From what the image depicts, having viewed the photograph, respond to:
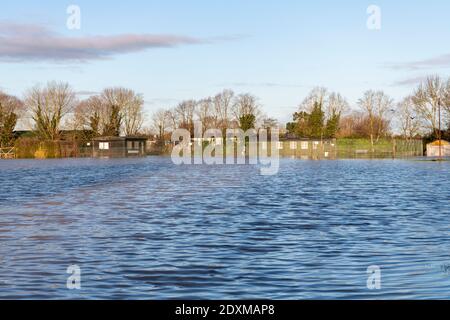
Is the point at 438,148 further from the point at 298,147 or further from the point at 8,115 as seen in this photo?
the point at 8,115

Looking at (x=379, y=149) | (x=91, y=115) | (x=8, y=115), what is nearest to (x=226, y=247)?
(x=379, y=149)

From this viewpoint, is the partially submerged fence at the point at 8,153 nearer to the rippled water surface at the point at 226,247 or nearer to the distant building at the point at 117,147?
the distant building at the point at 117,147

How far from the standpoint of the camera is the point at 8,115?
12462 cm

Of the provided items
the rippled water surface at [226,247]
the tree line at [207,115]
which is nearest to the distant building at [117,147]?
the tree line at [207,115]

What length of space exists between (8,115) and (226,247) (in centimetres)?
11457

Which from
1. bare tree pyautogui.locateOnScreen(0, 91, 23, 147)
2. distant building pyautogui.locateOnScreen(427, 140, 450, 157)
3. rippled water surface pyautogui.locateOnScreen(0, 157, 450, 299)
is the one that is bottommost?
rippled water surface pyautogui.locateOnScreen(0, 157, 450, 299)

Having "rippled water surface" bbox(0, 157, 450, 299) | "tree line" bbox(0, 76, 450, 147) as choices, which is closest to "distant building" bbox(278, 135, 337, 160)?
"tree line" bbox(0, 76, 450, 147)

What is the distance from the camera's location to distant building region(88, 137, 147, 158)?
411 ft

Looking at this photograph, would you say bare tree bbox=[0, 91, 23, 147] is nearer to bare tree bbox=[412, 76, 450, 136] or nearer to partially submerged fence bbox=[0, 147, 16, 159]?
partially submerged fence bbox=[0, 147, 16, 159]

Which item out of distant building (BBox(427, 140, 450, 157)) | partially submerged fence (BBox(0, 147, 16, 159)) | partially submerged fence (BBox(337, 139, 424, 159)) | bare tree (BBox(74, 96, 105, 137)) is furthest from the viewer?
bare tree (BBox(74, 96, 105, 137))

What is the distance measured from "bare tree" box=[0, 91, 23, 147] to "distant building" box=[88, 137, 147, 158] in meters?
13.4

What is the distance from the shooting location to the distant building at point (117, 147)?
125 meters
